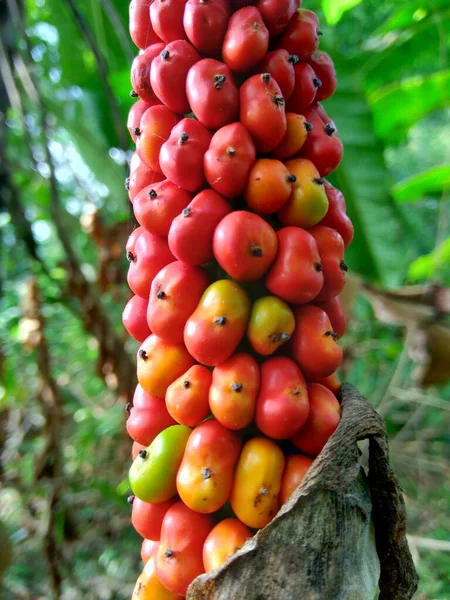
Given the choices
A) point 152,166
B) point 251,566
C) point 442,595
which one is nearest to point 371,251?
point 442,595

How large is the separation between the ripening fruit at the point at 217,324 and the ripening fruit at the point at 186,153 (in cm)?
21

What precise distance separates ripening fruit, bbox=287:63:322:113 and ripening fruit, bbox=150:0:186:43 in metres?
0.25


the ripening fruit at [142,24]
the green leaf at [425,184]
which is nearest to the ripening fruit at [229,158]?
the ripening fruit at [142,24]

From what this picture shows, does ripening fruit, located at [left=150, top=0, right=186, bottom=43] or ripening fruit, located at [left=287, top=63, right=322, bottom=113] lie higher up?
ripening fruit, located at [left=150, top=0, right=186, bottom=43]

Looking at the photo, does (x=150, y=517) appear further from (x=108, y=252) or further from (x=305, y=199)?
(x=108, y=252)

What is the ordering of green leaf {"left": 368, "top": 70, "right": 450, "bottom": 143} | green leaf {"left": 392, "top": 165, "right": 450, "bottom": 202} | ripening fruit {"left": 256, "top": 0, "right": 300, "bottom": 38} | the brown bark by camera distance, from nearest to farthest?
the brown bark
ripening fruit {"left": 256, "top": 0, "right": 300, "bottom": 38}
green leaf {"left": 392, "top": 165, "right": 450, "bottom": 202}
green leaf {"left": 368, "top": 70, "right": 450, "bottom": 143}

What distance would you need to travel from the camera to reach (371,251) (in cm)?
292

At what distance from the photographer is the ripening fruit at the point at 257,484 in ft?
2.86

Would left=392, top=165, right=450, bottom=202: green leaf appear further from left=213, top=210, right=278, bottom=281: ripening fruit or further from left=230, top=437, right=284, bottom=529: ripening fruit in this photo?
left=230, top=437, right=284, bottom=529: ripening fruit

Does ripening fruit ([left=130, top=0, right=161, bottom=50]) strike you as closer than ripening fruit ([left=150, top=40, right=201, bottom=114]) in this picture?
No

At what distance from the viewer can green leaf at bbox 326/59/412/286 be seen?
2.75 m

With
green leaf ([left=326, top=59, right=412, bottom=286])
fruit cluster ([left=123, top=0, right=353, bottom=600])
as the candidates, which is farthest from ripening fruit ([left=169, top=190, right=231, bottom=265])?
green leaf ([left=326, top=59, right=412, bottom=286])

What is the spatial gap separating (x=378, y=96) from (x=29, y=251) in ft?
7.82

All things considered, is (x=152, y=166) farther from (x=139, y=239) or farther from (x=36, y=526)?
(x=36, y=526)
